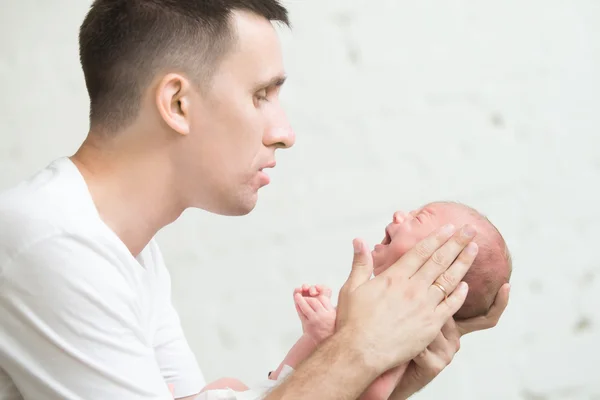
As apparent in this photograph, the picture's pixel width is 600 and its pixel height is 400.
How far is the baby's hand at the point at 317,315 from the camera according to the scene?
1.70m

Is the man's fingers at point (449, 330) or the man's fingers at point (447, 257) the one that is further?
the man's fingers at point (449, 330)

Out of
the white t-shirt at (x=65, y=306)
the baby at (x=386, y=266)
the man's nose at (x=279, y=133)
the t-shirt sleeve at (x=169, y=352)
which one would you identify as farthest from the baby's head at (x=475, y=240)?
the white t-shirt at (x=65, y=306)

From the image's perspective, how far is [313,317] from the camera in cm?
172

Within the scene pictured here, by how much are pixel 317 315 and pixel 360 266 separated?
0.43ft

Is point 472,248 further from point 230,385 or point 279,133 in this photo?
point 230,385

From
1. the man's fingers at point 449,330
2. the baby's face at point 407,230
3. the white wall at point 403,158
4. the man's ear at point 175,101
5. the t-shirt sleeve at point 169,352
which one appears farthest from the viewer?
the white wall at point 403,158

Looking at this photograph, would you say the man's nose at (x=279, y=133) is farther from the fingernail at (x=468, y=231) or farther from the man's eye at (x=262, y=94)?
the fingernail at (x=468, y=231)

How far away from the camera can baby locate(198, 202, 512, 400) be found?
→ 5.58ft

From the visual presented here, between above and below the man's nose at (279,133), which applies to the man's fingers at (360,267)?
below

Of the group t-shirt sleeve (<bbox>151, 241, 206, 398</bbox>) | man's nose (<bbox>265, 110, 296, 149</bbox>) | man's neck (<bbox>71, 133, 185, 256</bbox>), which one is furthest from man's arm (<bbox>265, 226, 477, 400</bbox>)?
t-shirt sleeve (<bbox>151, 241, 206, 398</bbox>)

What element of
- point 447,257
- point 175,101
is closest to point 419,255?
point 447,257

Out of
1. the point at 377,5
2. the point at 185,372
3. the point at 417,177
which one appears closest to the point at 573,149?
the point at 417,177

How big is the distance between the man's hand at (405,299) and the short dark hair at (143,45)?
48 cm

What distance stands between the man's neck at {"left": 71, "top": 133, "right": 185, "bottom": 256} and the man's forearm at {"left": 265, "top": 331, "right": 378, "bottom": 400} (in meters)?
0.43
